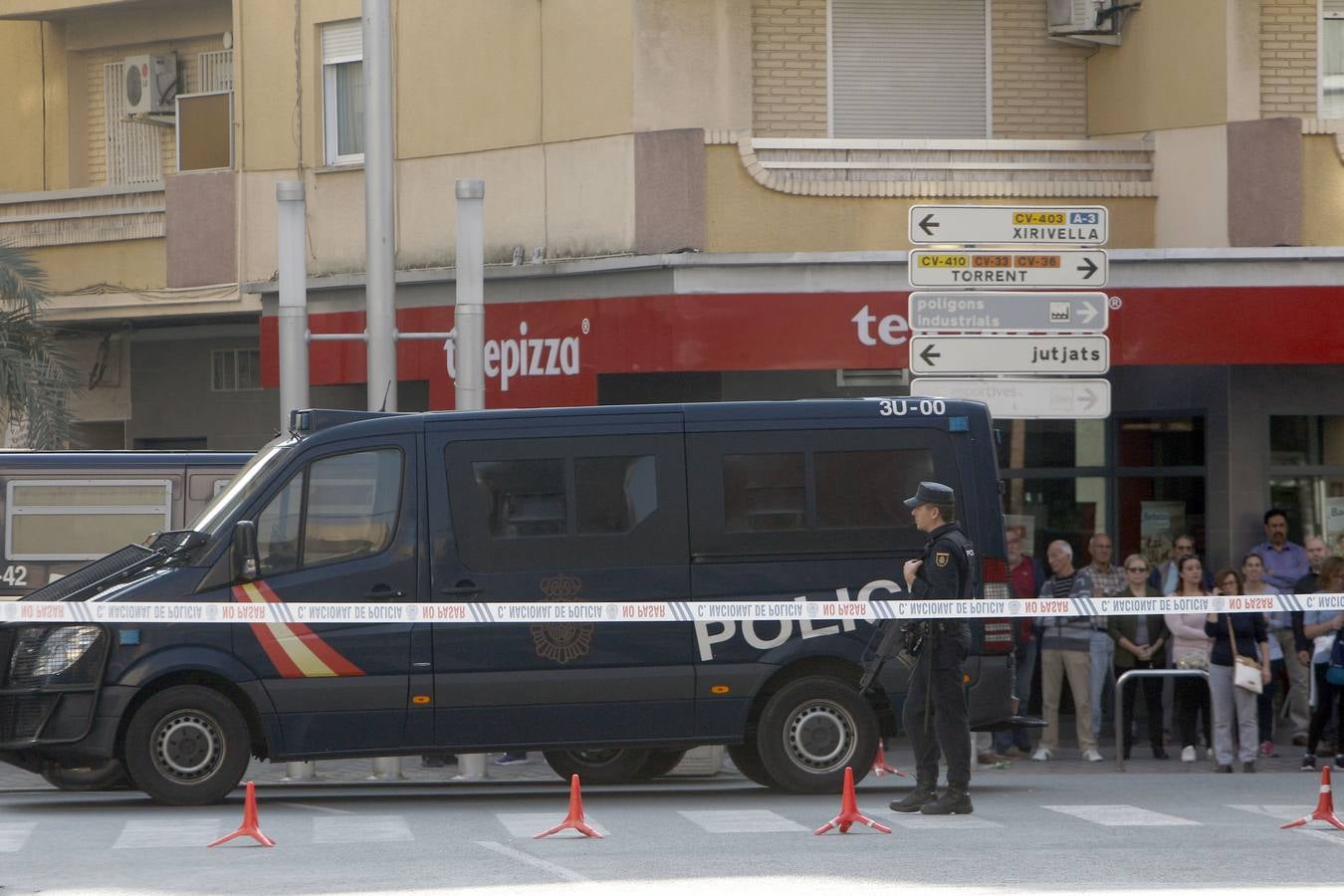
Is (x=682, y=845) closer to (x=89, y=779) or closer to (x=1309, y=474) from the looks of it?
(x=89, y=779)

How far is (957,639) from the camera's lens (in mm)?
11016

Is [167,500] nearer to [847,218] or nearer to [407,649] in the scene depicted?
[407,649]

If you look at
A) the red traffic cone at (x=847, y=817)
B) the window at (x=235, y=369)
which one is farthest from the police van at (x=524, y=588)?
the window at (x=235, y=369)

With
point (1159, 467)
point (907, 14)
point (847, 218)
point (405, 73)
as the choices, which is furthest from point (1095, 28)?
point (405, 73)

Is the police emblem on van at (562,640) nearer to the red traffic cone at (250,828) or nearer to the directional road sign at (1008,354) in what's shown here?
the red traffic cone at (250,828)

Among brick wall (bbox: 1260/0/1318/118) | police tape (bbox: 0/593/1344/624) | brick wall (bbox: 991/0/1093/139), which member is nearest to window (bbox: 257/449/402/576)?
police tape (bbox: 0/593/1344/624)

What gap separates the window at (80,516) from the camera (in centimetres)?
1536

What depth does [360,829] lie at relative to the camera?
10.9m

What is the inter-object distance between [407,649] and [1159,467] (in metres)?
8.98

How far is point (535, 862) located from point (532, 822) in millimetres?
1713

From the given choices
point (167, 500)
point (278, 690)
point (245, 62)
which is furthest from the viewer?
point (245, 62)

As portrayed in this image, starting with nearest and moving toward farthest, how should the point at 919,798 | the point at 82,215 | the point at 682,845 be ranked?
the point at 682,845 → the point at 919,798 → the point at 82,215

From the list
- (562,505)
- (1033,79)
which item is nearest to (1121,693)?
(562,505)

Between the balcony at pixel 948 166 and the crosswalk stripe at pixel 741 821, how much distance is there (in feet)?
23.7
